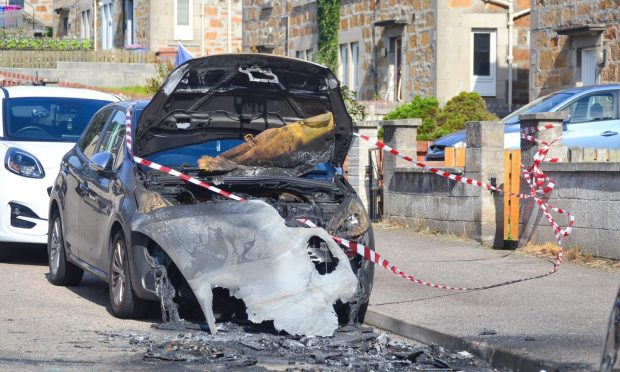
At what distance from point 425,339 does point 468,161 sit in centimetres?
622

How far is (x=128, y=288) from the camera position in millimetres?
9469

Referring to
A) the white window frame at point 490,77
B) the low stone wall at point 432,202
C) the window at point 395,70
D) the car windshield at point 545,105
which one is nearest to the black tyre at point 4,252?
the low stone wall at point 432,202

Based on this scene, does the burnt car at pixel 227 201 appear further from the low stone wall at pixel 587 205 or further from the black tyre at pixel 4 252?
the low stone wall at pixel 587 205

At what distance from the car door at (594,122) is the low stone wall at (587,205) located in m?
3.41

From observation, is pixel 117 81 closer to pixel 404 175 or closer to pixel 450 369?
pixel 404 175

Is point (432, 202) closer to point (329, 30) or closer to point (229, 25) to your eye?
point (329, 30)

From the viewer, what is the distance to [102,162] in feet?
34.1

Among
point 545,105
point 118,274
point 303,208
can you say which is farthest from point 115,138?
point 545,105

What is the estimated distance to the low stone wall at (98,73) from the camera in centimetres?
4194

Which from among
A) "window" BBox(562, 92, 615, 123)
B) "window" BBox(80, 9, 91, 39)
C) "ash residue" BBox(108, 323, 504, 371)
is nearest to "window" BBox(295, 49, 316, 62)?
"window" BBox(562, 92, 615, 123)

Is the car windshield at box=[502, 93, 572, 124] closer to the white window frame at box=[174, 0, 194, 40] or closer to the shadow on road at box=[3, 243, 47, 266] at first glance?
the shadow on road at box=[3, 243, 47, 266]

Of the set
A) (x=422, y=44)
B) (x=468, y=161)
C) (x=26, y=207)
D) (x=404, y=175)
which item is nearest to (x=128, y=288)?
(x=26, y=207)

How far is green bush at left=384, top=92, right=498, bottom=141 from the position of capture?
23641 mm

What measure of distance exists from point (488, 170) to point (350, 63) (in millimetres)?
18757
